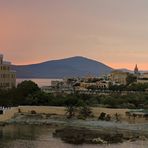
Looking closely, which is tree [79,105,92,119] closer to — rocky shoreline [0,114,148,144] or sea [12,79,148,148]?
rocky shoreline [0,114,148,144]

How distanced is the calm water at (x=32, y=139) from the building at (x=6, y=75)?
25.1 metres

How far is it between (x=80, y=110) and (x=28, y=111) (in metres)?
5.15

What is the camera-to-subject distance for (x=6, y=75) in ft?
215

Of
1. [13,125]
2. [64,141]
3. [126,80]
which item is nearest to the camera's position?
[64,141]

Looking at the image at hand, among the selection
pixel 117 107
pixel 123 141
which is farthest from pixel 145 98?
pixel 123 141

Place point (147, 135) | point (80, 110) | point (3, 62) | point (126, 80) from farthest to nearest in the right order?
point (126, 80), point (3, 62), point (80, 110), point (147, 135)

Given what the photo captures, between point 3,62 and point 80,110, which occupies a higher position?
point 3,62

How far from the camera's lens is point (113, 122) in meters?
40.7

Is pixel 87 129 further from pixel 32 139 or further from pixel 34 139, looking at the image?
pixel 32 139

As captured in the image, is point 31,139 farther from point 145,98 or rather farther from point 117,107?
point 145,98

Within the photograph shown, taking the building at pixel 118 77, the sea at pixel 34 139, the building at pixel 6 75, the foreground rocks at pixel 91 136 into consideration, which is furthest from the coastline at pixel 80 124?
the building at pixel 118 77

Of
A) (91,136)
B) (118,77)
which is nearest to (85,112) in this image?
(91,136)

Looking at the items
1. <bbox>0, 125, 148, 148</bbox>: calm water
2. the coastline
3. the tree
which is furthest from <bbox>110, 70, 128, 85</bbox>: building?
<bbox>0, 125, 148, 148</bbox>: calm water

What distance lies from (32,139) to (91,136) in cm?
446
